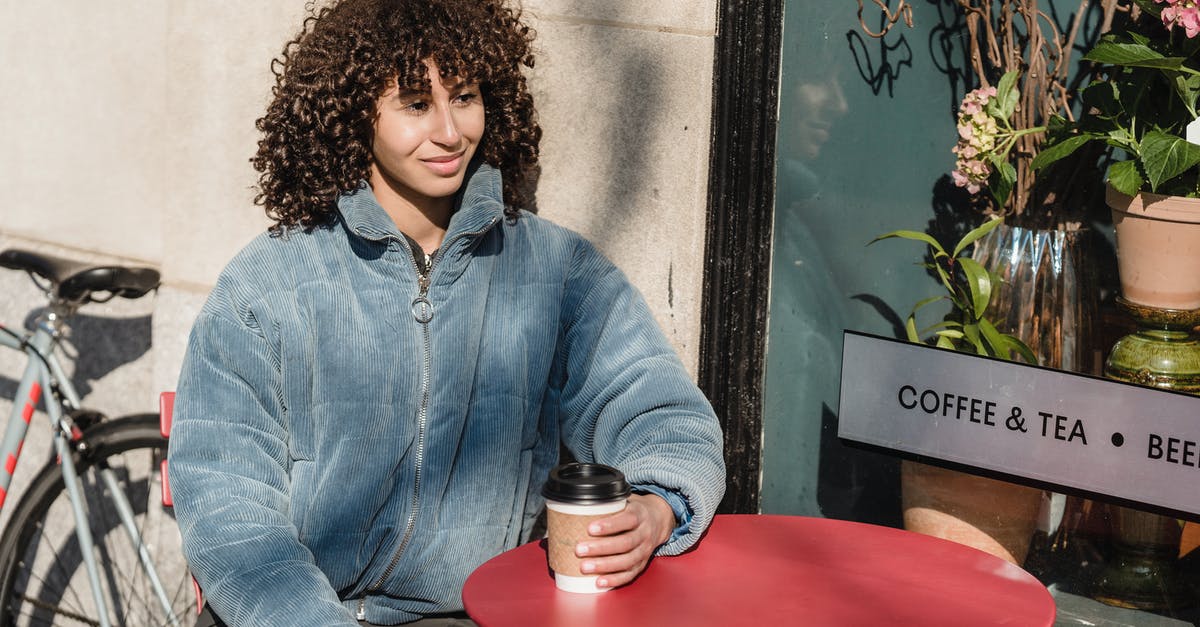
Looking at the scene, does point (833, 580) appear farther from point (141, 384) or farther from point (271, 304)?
point (141, 384)

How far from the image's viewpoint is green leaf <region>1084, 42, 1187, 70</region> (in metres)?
2.44

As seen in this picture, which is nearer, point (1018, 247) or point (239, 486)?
point (239, 486)

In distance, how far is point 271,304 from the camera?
240cm

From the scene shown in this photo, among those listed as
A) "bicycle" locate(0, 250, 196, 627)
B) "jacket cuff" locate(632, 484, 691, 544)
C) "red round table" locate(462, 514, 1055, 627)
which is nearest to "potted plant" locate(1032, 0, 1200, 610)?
"red round table" locate(462, 514, 1055, 627)

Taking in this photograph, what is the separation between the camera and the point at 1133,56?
2479mm

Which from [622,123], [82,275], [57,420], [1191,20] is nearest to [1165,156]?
[1191,20]

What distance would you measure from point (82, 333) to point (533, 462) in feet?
5.67

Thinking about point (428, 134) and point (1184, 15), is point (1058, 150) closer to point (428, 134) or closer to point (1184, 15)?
point (1184, 15)

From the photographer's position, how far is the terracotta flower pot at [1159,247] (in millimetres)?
2502

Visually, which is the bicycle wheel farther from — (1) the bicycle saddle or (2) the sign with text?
(2) the sign with text

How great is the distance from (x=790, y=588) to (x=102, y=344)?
2.52m

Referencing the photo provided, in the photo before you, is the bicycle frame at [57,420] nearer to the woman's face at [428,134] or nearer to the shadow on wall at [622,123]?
the woman's face at [428,134]

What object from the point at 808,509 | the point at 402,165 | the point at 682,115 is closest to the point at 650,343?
the point at 402,165

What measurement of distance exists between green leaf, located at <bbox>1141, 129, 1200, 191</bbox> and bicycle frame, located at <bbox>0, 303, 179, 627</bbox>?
2.64 m
